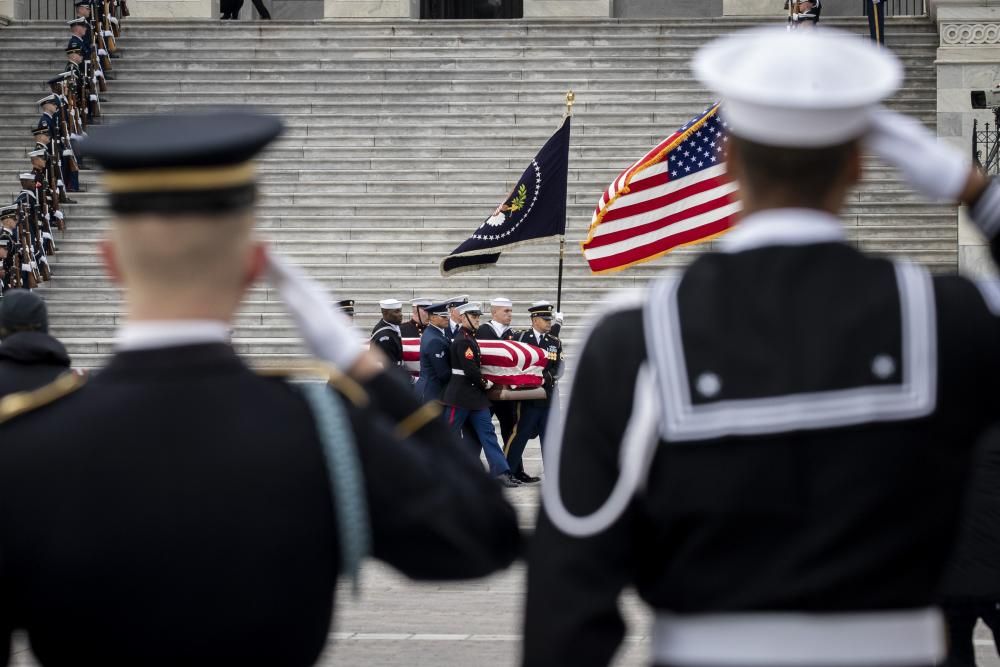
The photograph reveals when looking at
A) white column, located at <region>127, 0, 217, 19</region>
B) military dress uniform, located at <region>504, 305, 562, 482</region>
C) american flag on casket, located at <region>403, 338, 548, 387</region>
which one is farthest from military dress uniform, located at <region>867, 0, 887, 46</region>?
white column, located at <region>127, 0, 217, 19</region>

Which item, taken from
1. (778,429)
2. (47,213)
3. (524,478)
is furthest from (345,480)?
(47,213)

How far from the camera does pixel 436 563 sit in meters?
2.38

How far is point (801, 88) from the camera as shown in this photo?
95.7 inches

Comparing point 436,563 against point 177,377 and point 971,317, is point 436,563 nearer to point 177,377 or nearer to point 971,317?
point 177,377

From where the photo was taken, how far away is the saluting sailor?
15.3 metres

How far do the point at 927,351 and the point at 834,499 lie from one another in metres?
0.27

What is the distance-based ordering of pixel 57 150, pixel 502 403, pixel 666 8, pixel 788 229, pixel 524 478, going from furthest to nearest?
pixel 666 8 → pixel 57 150 → pixel 502 403 → pixel 524 478 → pixel 788 229

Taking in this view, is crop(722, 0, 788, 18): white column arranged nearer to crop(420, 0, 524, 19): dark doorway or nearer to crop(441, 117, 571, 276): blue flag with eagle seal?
crop(420, 0, 524, 19): dark doorway

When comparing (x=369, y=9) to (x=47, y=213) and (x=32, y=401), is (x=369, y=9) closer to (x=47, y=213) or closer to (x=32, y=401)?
(x=47, y=213)

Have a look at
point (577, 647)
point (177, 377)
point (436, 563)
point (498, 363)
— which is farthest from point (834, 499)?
point (498, 363)

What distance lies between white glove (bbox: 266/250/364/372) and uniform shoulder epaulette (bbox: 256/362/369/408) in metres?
0.02

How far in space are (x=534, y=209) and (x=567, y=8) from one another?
13516 mm

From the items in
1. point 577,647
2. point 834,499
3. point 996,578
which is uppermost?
point 834,499

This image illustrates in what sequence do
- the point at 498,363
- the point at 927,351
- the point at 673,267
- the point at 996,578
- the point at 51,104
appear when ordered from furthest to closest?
the point at 51,104 → the point at 673,267 → the point at 498,363 → the point at 996,578 → the point at 927,351
